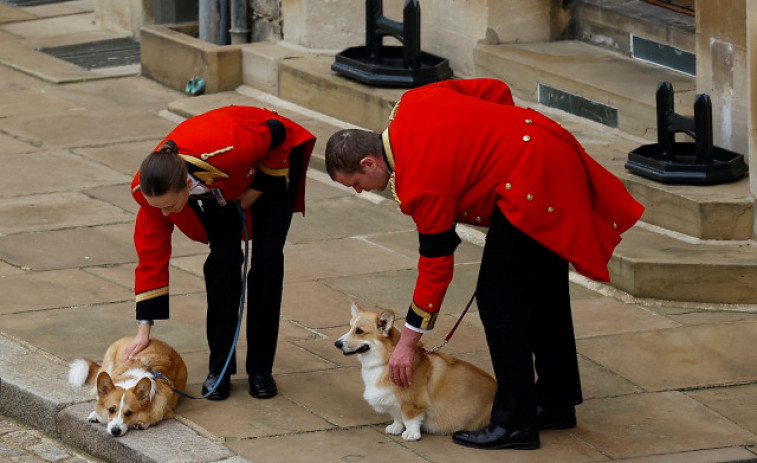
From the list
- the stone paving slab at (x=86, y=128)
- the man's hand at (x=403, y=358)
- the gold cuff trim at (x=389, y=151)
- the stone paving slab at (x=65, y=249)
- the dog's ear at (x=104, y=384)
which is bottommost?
the stone paving slab at (x=65, y=249)

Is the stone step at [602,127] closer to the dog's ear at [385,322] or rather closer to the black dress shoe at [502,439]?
the black dress shoe at [502,439]

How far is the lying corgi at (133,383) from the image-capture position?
626 centimetres

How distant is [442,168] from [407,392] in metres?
1.03

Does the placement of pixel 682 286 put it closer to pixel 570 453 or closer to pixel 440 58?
pixel 570 453

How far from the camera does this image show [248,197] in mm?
6473

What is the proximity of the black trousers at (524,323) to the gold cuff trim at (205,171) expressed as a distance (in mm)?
1162

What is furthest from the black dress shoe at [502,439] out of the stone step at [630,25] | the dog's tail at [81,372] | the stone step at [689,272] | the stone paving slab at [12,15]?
the stone paving slab at [12,15]

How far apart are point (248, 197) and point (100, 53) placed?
334 inches

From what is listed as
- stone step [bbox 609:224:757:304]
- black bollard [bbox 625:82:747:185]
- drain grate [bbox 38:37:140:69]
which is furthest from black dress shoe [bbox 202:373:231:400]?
drain grate [bbox 38:37:140:69]

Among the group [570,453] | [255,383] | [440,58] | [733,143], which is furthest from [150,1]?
[570,453]

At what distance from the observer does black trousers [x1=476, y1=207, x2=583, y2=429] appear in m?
6.02

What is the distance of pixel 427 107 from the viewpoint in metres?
6.00

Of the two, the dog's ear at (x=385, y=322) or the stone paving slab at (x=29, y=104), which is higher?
the dog's ear at (x=385, y=322)

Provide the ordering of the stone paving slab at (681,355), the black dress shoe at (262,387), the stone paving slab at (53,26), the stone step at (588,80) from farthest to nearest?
the stone paving slab at (53,26) → the stone step at (588,80) → the stone paving slab at (681,355) → the black dress shoe at (262,387)
